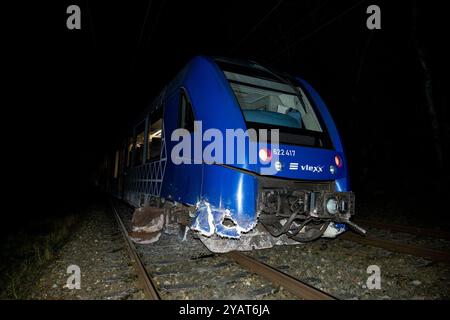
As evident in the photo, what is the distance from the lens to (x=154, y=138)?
21.4 feet

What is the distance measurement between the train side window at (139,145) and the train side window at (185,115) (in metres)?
2.95

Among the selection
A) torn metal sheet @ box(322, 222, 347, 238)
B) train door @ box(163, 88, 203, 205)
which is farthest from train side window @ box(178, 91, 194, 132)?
torn metal sheet @ box(322, 222, 347, 238)

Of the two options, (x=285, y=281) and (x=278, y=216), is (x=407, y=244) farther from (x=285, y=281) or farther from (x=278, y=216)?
(x=285, y=281)

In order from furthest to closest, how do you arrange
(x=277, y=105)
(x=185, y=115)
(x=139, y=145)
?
(x=139, y=145) → (x=277, y=105) → (x=185, y=115)

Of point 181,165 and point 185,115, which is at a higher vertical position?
point 185,115

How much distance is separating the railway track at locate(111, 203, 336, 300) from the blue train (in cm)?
29

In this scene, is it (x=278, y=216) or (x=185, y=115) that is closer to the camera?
(x=278, y=216)

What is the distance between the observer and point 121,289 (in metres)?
3.24

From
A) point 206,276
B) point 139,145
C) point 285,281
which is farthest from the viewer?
point 139,145

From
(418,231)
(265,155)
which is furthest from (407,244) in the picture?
(265,155)

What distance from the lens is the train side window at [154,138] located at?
6027 mm

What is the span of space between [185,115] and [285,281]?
280cm

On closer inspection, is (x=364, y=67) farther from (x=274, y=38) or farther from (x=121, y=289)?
(x=121, y=289)

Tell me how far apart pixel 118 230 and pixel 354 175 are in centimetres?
1284
